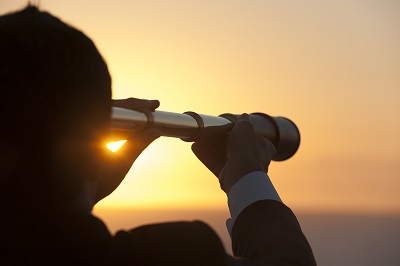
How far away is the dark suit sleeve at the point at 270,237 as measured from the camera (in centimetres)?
135

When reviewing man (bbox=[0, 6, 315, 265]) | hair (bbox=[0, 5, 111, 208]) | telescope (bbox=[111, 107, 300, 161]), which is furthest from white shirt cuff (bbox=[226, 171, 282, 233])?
hair (bbox=[0, 5, 111, 208])

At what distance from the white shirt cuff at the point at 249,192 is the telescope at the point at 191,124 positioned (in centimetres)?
22

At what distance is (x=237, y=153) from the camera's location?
166 cm

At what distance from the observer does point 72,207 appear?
110 centimetres

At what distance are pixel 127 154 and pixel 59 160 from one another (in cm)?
56

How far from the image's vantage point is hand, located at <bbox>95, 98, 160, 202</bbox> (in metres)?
1.58

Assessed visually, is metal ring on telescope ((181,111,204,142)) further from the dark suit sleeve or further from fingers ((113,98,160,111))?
the dark suit sleeve

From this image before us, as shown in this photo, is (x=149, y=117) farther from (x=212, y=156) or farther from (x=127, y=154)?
(x=212, y=156)

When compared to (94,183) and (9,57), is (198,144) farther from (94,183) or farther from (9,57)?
(9,57)

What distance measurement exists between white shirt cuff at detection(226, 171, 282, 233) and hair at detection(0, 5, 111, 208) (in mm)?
517

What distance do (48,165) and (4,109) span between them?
109 mm

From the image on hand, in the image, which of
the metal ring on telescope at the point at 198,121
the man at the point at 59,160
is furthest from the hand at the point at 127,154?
the man at the point at 59,160

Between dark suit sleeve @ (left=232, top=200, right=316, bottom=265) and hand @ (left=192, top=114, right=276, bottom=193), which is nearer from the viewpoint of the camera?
dark suit sleeve @ (left=232, top=200, right=316, bottom=265)

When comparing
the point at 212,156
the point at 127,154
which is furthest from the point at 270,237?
the point at 212,156
